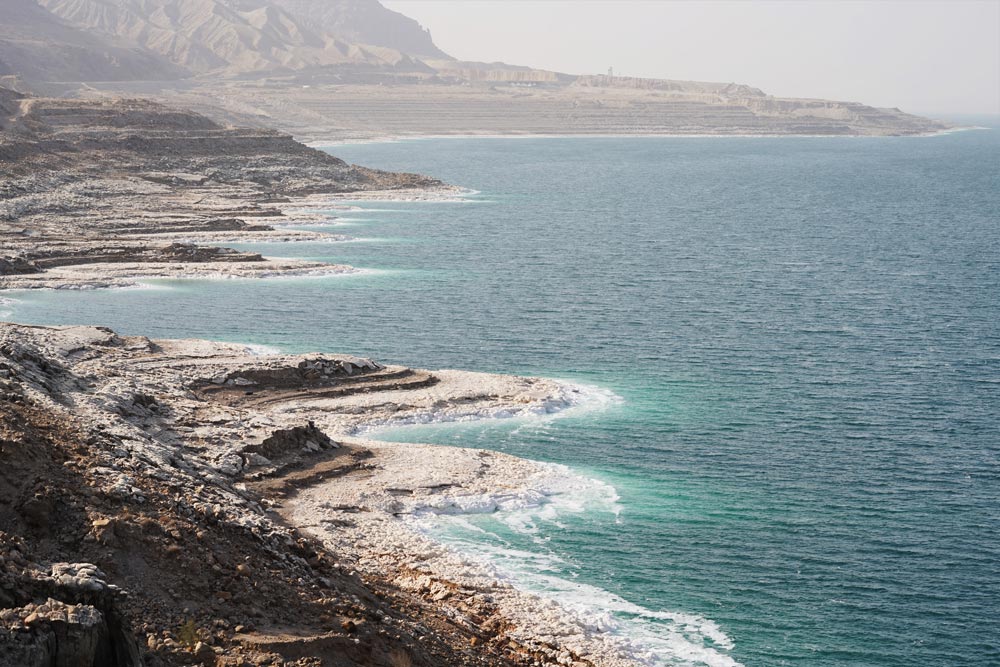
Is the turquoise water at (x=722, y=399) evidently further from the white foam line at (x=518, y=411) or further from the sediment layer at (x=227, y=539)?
the sediment layer at (x=227, y=539)

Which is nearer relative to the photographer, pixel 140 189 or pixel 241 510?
pixel 241 510

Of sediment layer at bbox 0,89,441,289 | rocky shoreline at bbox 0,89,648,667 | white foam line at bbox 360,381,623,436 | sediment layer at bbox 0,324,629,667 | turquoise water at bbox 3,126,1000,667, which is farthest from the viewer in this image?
sediment layer at bbox 0,89,441,289

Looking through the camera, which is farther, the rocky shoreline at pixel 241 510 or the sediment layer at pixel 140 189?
the sediment layer at pixel 140 189

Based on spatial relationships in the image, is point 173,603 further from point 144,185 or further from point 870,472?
point 144,185

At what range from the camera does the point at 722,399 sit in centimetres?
5600

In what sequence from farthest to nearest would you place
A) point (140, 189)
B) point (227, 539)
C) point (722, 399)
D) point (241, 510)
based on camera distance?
point (140, 189), point (722, 399), point (241, 510), point (227, 539)

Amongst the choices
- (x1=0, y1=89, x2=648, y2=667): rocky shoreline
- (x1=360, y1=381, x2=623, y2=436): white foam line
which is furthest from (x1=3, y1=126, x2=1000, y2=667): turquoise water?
(x1=0, y1=89, x2=648, y2=667): rocky shoreline

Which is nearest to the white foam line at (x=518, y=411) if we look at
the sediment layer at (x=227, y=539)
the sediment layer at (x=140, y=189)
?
the sediment layer at (x=227, y=539)

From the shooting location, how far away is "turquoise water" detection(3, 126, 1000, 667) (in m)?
34.3

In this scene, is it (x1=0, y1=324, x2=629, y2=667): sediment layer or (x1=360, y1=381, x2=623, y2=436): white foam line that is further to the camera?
(x1=360, y1=381, x2=623, y2=436): white foam line

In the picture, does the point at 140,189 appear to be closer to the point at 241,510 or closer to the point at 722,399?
the point at 722,399

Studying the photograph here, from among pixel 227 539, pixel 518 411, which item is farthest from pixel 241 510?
pixel 518 411

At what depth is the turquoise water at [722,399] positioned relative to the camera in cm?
3434

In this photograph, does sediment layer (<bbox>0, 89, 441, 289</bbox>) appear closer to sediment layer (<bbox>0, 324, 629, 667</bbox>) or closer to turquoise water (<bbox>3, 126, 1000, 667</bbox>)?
turquoise water (<bbox>3, 126, 1000, 667</bbox>)
